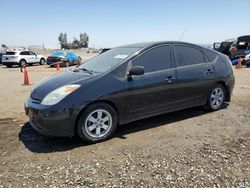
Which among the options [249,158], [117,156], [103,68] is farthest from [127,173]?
[103,68]

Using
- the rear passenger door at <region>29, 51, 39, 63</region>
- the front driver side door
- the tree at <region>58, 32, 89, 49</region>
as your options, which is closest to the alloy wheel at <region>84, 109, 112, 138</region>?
the front driver side door

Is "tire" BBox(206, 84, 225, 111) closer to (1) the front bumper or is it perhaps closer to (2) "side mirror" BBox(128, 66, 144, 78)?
(2) "side mirror" BBox(128, 66, 144, 78)

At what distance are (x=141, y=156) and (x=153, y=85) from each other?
4.93ft

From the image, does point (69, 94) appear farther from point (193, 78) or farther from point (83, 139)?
point (193, 78)

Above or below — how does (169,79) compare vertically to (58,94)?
above

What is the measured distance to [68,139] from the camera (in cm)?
484

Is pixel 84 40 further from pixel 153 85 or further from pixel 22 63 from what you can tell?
pixel 153 85

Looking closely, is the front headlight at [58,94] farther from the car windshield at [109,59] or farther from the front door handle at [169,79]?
the front door handle at [169,79]

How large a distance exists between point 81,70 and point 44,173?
2279 mm

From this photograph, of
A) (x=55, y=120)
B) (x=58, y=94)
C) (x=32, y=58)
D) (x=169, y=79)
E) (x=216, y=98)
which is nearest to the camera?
(x=55, y=120)

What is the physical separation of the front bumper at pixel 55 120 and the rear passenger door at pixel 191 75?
7.34 feet

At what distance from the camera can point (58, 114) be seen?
4328 mm

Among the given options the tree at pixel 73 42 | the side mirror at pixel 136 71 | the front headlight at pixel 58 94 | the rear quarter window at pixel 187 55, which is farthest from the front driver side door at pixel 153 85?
the tree at pixel 73 42

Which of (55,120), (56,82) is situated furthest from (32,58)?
Result: (55,120)
